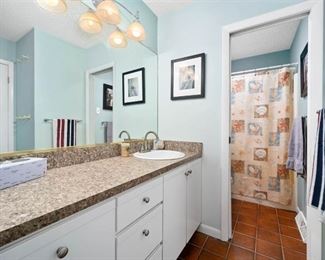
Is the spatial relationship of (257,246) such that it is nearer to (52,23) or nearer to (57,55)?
(57,55)

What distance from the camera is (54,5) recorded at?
3.42ft

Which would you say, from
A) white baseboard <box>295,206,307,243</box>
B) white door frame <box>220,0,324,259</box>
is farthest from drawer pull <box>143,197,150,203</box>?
white baseboard <box>295,206,307,243</box>

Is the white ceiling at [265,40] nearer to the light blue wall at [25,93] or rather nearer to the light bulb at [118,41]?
the light bulb at [118,41]

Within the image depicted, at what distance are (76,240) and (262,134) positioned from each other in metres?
2.39

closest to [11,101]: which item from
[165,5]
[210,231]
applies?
[165,5]

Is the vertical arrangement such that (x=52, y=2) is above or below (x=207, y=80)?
above

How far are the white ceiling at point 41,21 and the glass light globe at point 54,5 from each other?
0.02 m

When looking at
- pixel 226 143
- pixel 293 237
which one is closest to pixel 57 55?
pixel 226 143

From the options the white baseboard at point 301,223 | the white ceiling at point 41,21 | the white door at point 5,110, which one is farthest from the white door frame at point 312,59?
the white door at point 5,110

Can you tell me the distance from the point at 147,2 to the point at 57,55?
1.16 m

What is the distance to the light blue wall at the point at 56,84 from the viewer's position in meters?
0.99

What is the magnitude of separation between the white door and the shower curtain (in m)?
2.44

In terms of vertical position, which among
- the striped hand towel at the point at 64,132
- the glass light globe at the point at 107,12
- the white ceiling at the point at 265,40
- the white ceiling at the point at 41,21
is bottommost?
the striped hand towel at the point at 64,132

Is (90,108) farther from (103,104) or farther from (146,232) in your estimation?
(146,232)
